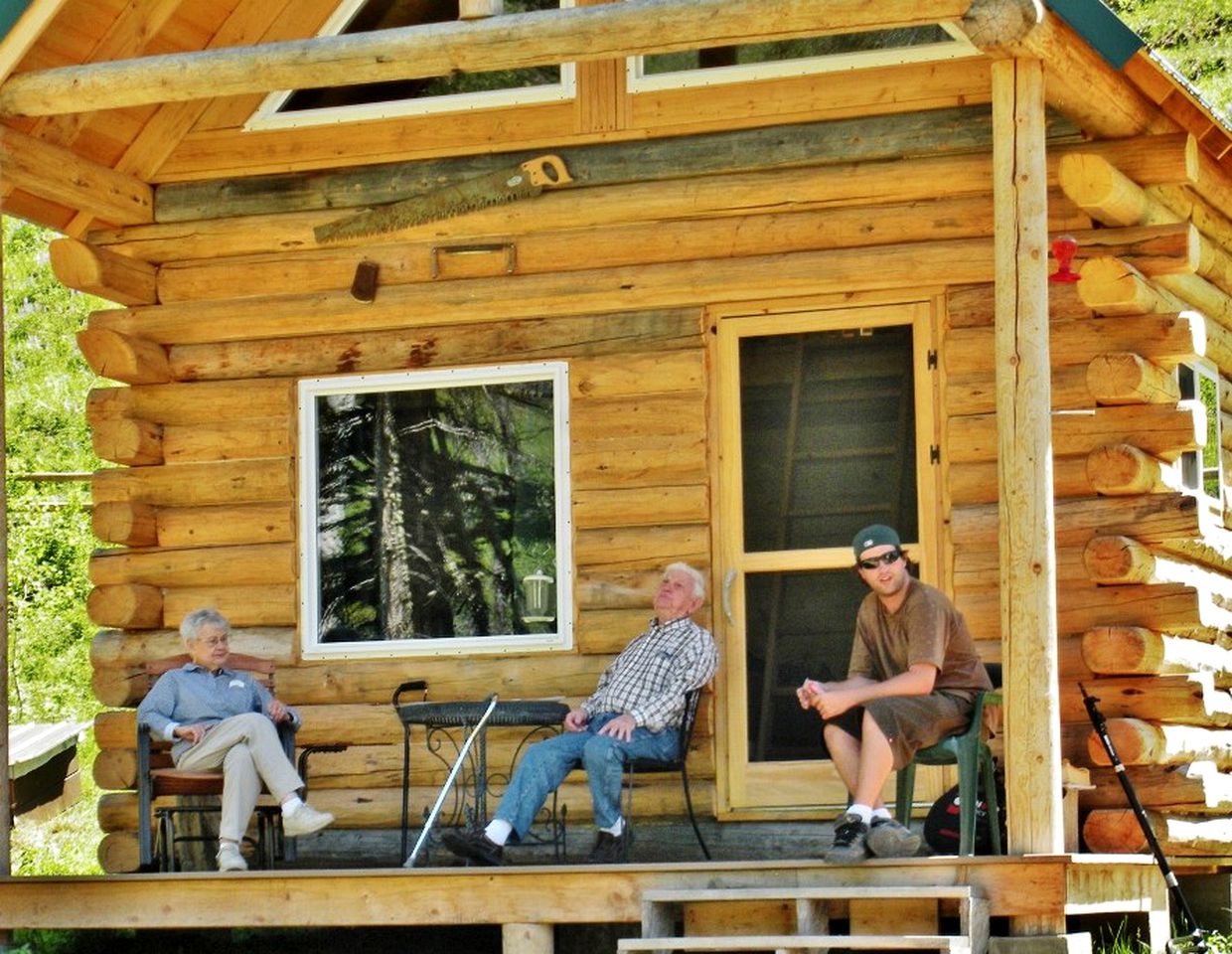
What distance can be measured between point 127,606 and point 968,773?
4313 millimetres

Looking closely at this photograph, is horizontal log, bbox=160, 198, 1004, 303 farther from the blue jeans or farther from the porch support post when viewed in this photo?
the blue jeans

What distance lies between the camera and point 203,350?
10.5 metres

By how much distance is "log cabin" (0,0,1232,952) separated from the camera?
906 centimetres

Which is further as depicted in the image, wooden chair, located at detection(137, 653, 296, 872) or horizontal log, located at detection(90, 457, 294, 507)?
horizontal log, located at detection(90, 457, 294, 507)

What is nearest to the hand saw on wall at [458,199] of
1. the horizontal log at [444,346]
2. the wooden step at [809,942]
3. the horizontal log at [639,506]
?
the horizontal log at [444,346]

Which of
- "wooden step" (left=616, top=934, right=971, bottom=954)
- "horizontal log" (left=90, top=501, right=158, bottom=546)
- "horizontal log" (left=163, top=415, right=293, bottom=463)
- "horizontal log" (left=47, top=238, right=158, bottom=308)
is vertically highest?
"horizontal log" (left=47, top=238, right=158, bottom=308)

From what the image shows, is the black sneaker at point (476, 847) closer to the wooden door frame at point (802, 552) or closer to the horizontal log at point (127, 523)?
the wooden door frame at point (802, 552)

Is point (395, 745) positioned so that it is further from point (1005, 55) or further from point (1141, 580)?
point (1005, 55)

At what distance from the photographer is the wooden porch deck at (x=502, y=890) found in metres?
7.52

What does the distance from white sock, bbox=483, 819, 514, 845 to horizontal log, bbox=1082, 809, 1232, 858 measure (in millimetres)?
2431

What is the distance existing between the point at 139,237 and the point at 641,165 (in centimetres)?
250

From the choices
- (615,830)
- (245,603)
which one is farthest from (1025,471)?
(245,603)

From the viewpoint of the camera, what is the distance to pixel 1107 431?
927 cm

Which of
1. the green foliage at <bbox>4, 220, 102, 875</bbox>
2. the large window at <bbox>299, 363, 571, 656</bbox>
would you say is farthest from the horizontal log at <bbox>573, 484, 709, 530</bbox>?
the green foliage at <bbox>4, 220, 102, 875</bbox>
